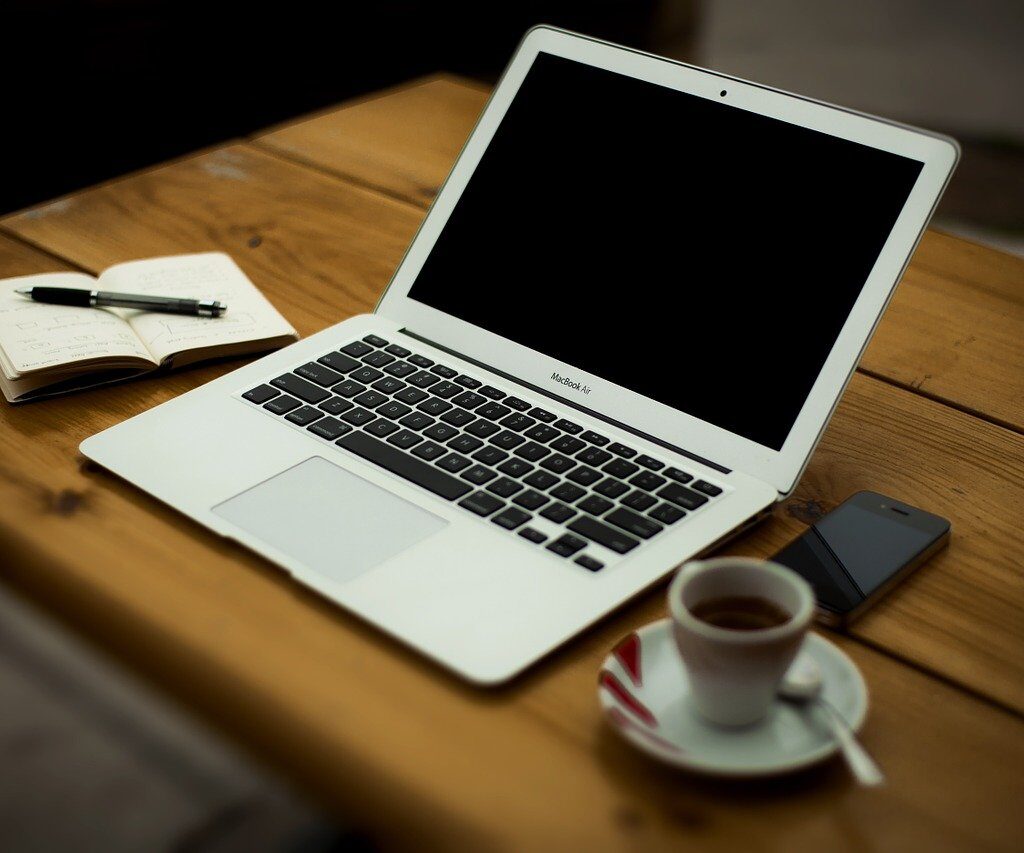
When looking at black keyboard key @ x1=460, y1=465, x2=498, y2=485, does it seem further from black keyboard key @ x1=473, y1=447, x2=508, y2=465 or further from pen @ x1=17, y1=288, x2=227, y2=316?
pen @ x1=17, y1=288, x2=227, y2=316

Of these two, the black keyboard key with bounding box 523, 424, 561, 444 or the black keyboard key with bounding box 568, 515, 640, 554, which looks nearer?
the black keyboard key with bounding box 568, 515, 640, 554

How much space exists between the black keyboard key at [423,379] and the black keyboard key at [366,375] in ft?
0.10

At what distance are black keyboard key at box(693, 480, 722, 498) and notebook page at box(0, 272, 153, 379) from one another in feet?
1.64

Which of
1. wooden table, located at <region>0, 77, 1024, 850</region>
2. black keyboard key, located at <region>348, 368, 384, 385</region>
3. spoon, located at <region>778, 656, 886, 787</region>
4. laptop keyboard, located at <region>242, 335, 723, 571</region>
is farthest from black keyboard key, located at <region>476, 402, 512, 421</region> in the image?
spoon, located at <region>778, 656, 886, 787</region>

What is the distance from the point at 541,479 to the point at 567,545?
82mm

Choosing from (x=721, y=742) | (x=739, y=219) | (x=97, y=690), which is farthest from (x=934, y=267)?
(x=97, y=690)

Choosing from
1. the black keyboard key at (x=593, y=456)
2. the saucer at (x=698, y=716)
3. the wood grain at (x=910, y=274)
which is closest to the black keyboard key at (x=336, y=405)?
the black keyboard key at (x=593, y=456)

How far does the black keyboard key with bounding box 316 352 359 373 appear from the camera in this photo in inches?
38.9

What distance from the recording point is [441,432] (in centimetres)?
91

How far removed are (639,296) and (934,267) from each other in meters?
0.52

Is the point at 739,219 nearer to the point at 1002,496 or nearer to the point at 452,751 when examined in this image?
the point at 1002,496

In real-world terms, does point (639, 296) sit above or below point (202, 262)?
above

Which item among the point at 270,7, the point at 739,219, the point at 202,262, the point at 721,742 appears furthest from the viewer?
the point at 270,7

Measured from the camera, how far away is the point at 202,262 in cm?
121
